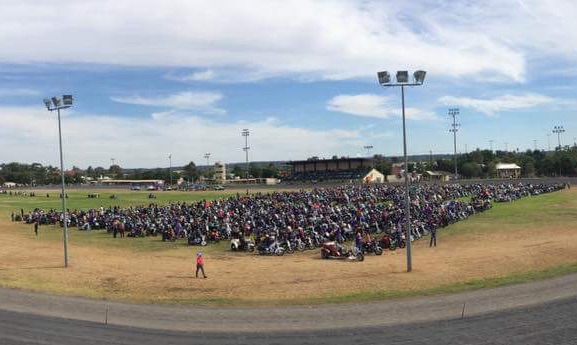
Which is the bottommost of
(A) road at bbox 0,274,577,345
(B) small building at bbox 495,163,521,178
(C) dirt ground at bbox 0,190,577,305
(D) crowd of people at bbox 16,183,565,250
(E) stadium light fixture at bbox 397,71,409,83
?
(C) dirt ground at bbox 0,190,577,305

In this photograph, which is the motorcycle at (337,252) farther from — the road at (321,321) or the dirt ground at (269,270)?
the road at (321,321)

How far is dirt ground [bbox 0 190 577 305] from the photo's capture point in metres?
22.7

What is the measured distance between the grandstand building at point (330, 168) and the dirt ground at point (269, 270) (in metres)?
109

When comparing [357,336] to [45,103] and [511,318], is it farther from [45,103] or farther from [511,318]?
[45,103]

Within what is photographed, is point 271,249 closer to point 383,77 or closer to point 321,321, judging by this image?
point 383,77

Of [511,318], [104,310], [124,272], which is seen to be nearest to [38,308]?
[104,310]

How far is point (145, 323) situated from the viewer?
57.5 ft

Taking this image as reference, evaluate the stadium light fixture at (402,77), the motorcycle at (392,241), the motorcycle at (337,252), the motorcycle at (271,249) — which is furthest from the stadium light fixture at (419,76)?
the motorcycle at (271,249)

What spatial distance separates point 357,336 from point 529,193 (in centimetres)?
6382

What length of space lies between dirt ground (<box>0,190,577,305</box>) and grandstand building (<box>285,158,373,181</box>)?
356 ft

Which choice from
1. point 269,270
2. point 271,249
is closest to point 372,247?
point 271,249

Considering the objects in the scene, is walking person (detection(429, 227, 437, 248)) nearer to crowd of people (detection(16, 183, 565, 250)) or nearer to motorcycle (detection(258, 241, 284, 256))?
crowd of people (detection(16, 183, 565, 250))

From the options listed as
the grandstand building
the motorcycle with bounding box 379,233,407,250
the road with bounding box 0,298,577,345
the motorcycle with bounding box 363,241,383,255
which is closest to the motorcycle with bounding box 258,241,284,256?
the motorcycle with bounding box 363,241,383,255

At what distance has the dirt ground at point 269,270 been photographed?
22.7 metres
